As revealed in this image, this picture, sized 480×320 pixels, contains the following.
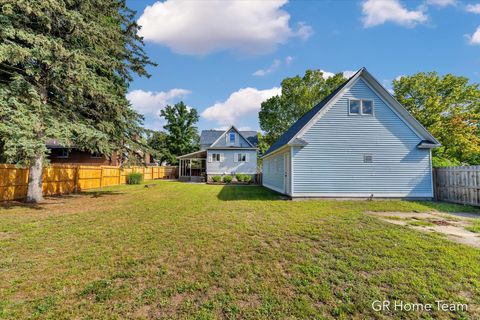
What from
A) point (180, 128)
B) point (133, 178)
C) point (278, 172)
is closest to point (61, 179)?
point (133, 178)

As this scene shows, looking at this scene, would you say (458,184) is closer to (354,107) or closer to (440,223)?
(440,223)

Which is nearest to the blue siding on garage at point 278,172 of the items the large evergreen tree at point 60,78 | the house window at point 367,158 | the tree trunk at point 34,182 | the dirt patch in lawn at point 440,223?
the house window at point 367,158

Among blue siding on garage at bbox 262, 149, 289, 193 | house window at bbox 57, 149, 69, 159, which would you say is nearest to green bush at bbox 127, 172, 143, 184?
house window at bbox 57, 149, 69, 159

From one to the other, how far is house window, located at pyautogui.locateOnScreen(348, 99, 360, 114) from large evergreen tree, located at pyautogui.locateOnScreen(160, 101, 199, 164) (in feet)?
105

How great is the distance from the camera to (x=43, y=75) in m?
9.30

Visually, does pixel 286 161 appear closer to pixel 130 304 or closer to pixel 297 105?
pixel 130 304

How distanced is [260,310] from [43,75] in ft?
39.9

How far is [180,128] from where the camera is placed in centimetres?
3988

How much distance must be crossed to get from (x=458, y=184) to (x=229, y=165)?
62.2ft

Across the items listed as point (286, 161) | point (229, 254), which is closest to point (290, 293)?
point (229, 254)

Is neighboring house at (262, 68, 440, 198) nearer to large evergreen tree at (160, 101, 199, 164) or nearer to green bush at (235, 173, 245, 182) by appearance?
green bush at (235, 173, 245, 182)

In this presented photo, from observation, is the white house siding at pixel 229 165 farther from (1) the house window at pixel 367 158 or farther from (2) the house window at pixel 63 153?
Result: (2) the house window at pixel 63 153

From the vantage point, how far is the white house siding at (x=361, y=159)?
1062 cm

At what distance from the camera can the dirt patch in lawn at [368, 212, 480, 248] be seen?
17.0 feet
